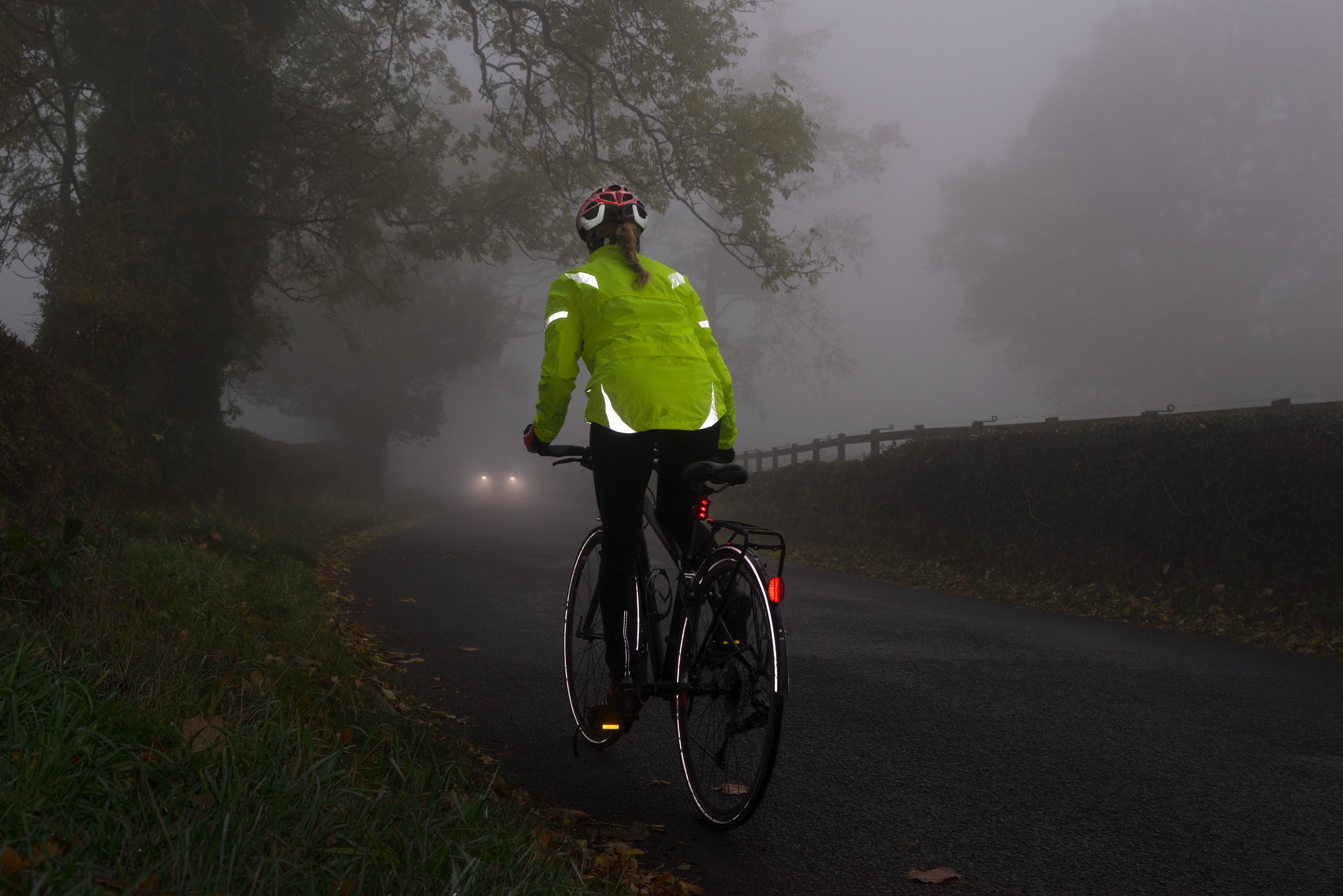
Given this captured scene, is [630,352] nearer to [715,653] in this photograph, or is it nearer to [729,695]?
[715,653]

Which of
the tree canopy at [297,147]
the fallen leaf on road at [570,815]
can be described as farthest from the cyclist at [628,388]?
the tree canopy at [297,147]

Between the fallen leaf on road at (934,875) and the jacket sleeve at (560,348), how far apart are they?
209 centimetres

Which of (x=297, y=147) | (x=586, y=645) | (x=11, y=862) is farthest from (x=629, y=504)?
(x=297, y=147)

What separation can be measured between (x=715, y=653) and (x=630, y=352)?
1.22 m

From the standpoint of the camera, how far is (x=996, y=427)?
41.5ft

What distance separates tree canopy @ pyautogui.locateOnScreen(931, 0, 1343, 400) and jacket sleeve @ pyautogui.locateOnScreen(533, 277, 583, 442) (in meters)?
33.3

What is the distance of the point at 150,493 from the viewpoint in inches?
496

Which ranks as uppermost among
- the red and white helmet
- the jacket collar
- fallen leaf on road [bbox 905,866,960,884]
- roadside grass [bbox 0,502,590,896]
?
the red and white helmet

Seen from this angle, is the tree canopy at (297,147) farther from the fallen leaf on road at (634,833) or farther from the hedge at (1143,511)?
the fallen leaf on road at (634,833)

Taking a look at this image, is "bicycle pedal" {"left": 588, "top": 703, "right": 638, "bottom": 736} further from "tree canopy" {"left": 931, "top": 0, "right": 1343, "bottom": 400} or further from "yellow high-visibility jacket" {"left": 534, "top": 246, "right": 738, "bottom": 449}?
"tree canopy" {"left": 931, "top": 0, "right": 1343, "bottom": 400}

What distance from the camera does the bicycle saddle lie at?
136 inches

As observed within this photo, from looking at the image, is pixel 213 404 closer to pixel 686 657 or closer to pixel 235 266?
pixel 235 266

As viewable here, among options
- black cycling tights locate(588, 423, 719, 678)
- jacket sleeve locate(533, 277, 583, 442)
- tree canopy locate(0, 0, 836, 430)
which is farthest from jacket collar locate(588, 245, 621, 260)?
tree canopy locate(0, 0, 836, 430)

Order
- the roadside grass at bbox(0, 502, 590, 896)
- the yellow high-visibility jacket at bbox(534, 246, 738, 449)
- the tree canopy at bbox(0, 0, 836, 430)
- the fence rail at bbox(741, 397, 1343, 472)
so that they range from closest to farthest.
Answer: the roadside grass at bbox(0, 502, 590, 896) → the yellow high-visibility jacket at bbox(534, 246, 738, 449) → the fence rail at bbox(741, 397, 1343, 472) → the tree canopy at bbox(0, 0, 836, 430)
